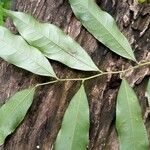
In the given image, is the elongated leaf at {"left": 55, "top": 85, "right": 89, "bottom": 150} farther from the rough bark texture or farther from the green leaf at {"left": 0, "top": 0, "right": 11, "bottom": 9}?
the green leaf at {"left": 0, "top": 0, "right": 11, "bottom": 9}

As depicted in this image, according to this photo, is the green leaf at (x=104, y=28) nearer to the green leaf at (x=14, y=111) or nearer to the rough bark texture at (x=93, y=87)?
the rough bark texture at (x=93, y=87)

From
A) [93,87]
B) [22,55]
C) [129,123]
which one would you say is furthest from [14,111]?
[129,123]

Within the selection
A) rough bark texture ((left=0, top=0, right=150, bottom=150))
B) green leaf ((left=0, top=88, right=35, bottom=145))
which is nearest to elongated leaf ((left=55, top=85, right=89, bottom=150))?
rough bark texture ((left=0, top=0, right=150, bottom=150))

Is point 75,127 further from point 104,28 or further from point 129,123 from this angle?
point 104,28

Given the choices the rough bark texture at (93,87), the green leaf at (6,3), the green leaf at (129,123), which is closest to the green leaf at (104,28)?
the rough bark texture at (93,87)

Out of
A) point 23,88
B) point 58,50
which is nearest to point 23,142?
point 23,88

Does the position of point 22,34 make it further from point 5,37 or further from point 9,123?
point 9,123

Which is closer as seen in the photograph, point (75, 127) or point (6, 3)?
point (75, 127)
